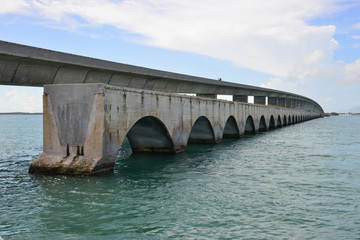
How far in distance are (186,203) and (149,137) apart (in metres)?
13.2

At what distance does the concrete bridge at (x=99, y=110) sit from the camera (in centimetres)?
1695

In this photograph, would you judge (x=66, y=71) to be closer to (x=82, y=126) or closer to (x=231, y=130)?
(x=82, y=126)

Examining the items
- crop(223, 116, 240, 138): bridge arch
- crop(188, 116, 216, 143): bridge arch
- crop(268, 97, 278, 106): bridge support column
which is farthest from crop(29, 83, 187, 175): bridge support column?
crop(268, 97, 278, 106): bridge support column

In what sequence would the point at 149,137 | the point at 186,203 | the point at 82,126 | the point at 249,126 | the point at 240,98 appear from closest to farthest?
1. the point at 186,203
2. the point at 82,126
3. the point at 149,137
4. the point at 249,126
5. the point at 240,98

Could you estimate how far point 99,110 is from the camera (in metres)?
16.8

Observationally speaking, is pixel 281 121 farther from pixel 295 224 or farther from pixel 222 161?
pixel 295 224

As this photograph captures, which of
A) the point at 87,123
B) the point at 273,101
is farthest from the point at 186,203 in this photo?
the point at 273,101

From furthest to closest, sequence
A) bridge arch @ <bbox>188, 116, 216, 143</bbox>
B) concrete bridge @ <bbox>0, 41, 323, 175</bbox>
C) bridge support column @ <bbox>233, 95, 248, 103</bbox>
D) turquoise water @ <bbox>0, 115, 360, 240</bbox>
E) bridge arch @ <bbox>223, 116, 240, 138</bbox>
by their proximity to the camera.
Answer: bridge support column @ <bbox>233, 95, 248, 103</bbox>
bridge arch @ <bbox>223, 116, 240, 138</bbox>
bridge arch @ <bbox>188, 116, 216, 143</bbox>
concrete bridge @ <bbox>0, 41, 323, 175</bbox>
turquoise water @ <bbox>0, 115, 360, 240</bbox>

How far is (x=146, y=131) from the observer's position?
24.8 m

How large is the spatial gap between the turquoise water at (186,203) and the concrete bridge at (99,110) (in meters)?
1.46

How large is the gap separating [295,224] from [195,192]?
4.81 meters

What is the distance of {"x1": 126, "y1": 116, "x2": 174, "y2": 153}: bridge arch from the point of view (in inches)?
947

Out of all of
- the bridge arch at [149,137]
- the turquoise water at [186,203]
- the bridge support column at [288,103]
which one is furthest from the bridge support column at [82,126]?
the bridge support column at [288,103]

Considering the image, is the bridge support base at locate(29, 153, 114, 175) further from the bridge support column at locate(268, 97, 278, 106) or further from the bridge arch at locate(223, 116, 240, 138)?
the bridge support column at locate(268, 97, 278, 106)
